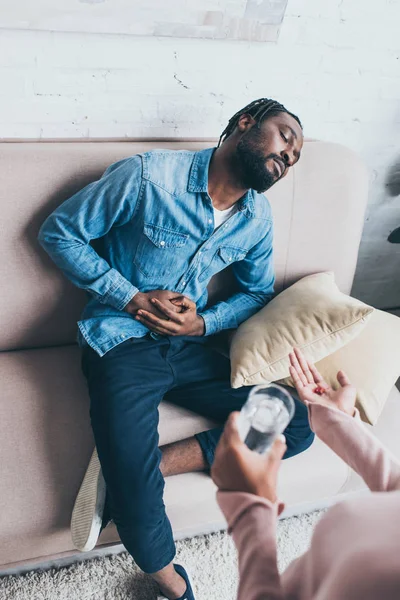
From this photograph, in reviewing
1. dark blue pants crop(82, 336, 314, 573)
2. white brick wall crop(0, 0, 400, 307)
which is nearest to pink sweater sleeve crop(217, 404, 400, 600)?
dark blue pants crop(82, 336, 314, 573)

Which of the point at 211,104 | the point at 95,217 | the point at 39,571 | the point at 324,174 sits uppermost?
the point at 211,104

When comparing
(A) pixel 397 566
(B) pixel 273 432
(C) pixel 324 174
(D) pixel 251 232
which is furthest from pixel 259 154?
(A) pixel 397 566

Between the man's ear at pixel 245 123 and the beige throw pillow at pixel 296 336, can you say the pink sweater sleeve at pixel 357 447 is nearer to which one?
the beige throw pillow at pixel 296 336

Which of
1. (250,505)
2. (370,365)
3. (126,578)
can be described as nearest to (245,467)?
(250,505)

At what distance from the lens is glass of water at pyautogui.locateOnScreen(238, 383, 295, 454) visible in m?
0.80

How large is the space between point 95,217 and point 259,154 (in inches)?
17.0

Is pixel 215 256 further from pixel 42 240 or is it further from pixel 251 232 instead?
pixel 42 240

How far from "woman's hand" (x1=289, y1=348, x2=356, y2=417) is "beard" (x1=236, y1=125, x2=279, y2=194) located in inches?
17.3

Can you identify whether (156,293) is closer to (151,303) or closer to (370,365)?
(151,303)

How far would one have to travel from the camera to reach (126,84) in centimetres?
144

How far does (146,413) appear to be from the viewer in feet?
4.06

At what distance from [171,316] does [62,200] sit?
43 centimetres

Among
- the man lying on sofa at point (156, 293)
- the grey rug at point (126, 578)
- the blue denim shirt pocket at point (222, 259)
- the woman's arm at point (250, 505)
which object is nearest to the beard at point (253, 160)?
the man lying on sofa at point (156, 293)

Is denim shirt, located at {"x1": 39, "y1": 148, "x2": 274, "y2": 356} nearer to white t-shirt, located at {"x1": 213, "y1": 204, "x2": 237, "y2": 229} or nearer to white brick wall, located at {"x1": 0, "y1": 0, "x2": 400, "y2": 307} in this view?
white t-shirt, located at {"x1": 213, "y1": 204, "x2": 237, "y2": 229}
